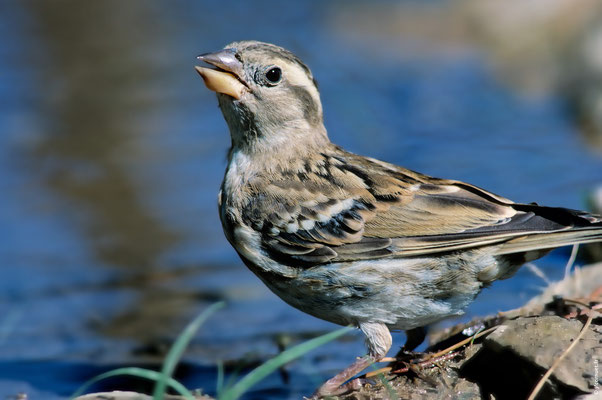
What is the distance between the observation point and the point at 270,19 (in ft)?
51.8

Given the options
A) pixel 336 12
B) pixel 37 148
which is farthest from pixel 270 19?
pixel 37 148

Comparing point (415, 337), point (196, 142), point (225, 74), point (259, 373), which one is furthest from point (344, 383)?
point (196, 142)

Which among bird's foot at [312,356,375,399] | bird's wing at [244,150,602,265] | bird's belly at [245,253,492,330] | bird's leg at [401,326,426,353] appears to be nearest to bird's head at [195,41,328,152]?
bird's wing at [244,150,602,265]

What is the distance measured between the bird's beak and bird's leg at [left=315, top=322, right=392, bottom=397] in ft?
5.73

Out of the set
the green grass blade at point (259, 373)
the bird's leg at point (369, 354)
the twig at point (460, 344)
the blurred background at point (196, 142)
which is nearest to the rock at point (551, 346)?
the twig at point (460, 344)

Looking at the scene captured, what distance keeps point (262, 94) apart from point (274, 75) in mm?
159

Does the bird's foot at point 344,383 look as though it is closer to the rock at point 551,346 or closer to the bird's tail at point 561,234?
the rock at point 551,346

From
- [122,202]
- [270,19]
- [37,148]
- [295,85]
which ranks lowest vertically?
[295,85]

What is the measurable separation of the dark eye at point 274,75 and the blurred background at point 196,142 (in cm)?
188

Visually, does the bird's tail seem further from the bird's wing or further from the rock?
the rock

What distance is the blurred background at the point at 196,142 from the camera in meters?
7.16

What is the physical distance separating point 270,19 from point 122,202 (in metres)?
6.50

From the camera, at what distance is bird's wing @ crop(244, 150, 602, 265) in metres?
4.90

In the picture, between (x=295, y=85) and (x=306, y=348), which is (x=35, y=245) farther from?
(x=306, y=348)
